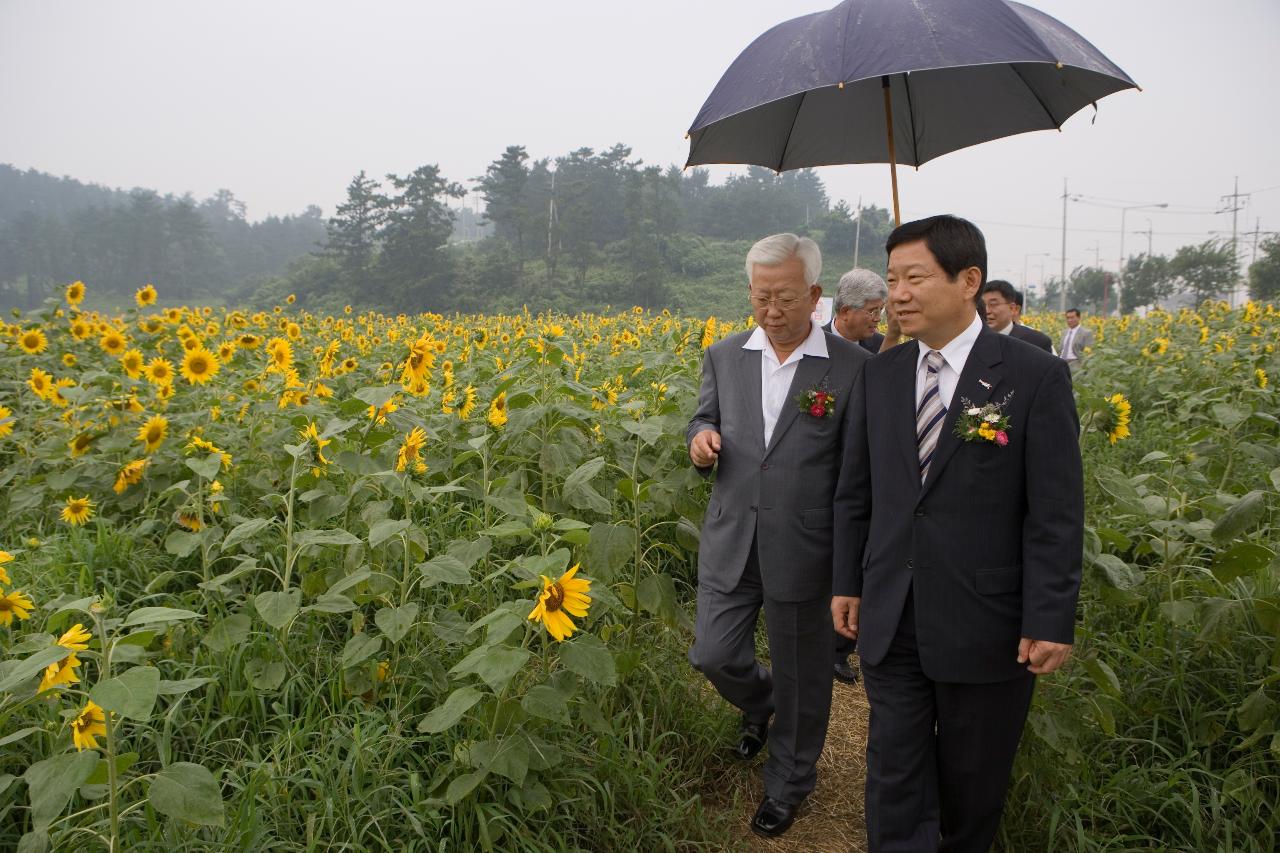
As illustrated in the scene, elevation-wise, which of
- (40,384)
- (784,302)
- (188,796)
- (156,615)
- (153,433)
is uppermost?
(784,302)

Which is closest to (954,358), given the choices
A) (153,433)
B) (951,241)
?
(951,241)

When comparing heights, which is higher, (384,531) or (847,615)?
(384,531)

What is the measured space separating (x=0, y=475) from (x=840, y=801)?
361 centimetres

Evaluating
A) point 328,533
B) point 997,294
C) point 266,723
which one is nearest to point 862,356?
point 328,533

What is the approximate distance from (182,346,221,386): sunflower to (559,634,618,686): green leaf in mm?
2964

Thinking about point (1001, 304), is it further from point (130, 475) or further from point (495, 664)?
point (130, 475)

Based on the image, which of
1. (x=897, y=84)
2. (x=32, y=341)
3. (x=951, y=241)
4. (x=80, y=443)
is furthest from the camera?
(x=32, y=341)

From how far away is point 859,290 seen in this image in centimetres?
321

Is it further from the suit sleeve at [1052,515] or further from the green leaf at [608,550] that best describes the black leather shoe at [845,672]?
the suit sleeve at [1052,515]

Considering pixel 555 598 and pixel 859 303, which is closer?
pixel 555 598

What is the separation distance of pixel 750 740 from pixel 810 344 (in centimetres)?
129

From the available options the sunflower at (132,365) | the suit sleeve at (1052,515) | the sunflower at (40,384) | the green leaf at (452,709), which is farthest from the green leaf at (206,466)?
the sunflower at (132,365)

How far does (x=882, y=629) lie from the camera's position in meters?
1.73

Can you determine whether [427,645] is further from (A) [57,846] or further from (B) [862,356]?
(B) [862,356]
